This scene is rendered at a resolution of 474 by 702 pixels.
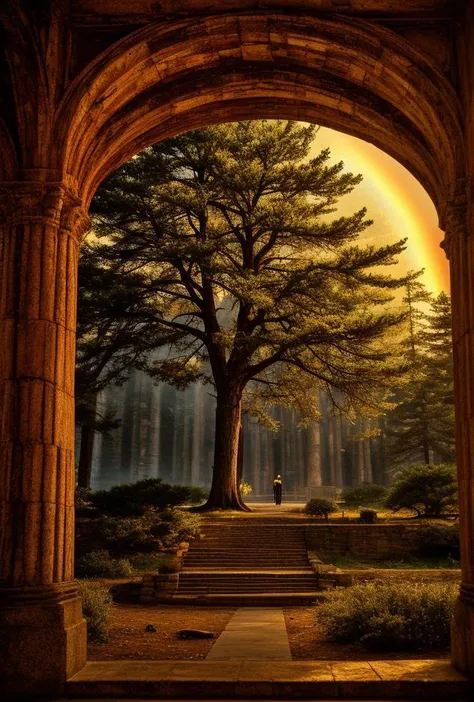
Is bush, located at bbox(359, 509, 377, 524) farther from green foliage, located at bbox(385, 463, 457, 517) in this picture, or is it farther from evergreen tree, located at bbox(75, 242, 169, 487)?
evergreen tree, located at bbox(75, 242, 169, 487)

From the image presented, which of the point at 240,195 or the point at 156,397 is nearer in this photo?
the point at 240,195

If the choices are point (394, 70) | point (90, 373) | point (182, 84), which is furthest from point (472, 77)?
point (90, 373)

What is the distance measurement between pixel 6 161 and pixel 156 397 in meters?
51.0

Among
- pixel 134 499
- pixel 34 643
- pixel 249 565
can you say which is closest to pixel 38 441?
pixel 34 643

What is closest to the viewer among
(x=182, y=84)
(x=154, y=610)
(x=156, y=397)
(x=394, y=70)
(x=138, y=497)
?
(x=394, y=70)

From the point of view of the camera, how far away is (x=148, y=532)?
16.0 metres

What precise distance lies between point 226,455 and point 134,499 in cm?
309

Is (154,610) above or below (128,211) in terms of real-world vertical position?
below

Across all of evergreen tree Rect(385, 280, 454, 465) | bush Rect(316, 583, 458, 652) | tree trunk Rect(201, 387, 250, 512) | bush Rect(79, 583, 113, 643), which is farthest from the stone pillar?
evergreen tree Rect(385, 280, 454, 465)

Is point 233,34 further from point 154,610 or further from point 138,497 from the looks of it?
point 138,497

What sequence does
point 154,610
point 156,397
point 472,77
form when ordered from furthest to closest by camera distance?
1. point 156,397
2. point 154,610
3. point 472,77

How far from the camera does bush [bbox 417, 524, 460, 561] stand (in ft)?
49.9

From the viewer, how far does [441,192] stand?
6559 millimetres

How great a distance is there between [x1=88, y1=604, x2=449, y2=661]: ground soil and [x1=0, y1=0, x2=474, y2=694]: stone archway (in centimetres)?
185
